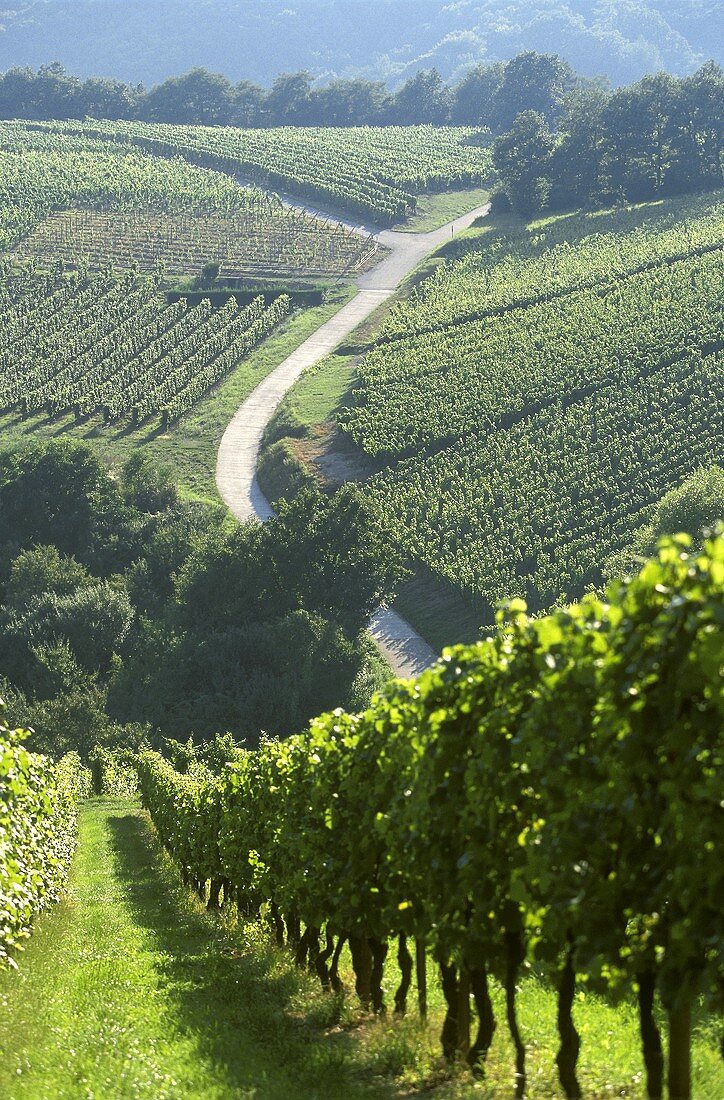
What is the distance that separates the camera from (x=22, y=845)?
16.7 meters

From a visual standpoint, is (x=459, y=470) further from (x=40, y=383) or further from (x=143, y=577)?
(x=40, y=383)

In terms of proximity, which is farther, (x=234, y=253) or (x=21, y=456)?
(x=234, y=253)

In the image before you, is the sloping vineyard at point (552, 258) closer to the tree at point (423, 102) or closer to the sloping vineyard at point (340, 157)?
the sloping vineyard at point (340, 157)

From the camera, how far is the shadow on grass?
10.9 m

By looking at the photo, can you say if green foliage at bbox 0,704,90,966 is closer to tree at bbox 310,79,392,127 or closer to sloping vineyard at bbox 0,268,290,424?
sloping vineyard at bbox 0,268,290,424

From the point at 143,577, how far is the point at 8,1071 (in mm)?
54793

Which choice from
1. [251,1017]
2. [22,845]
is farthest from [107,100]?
[251,1017]

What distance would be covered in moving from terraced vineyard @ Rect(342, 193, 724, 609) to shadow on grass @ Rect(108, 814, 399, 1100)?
35.6m

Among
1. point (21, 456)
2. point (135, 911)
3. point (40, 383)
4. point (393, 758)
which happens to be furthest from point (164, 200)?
point (393, 758)

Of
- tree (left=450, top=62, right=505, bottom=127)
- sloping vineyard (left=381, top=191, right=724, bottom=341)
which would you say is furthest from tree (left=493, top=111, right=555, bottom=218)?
tree (left=450, top=62, right=505, bottom=127)

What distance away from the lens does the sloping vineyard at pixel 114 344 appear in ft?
284

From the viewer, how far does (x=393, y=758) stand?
12.0 m

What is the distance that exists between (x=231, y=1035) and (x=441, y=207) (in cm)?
12151

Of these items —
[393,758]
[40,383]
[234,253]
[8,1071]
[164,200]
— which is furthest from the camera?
[164,200]
